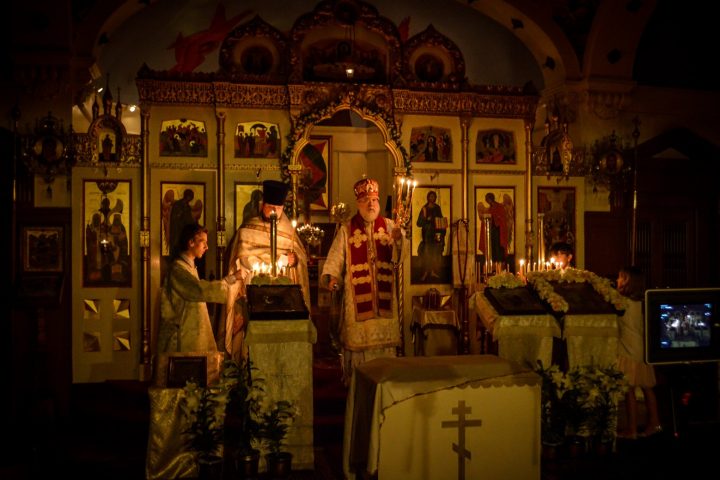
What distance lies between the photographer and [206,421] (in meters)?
6.28

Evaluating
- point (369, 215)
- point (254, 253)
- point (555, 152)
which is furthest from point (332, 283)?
point (555, 152)

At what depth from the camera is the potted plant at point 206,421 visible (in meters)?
6.23

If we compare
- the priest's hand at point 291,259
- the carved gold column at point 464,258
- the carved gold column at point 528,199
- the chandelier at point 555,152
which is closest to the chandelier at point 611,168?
the chandelier at point 555,152

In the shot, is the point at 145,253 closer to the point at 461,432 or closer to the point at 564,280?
the point at 564,280

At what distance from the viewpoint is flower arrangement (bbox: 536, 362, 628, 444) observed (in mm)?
6742

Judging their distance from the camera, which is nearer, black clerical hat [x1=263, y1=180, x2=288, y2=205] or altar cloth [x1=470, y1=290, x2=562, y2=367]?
altar cloth [x1=470, y1=290, x2=562, y2=367]

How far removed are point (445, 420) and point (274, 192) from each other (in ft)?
11.7

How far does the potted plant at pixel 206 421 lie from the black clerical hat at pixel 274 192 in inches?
102

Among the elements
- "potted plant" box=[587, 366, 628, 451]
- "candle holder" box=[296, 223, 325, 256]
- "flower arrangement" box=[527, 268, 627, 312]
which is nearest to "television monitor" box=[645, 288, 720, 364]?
"potted plant" box=[587, 366, 628, 451]

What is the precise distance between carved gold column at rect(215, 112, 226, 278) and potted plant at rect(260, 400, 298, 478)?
12.7 ft

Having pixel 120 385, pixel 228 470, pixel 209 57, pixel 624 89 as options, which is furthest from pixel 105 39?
pixel 624 89

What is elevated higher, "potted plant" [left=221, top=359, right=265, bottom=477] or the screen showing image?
the screen showing image

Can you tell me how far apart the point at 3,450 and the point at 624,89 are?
30.4ft

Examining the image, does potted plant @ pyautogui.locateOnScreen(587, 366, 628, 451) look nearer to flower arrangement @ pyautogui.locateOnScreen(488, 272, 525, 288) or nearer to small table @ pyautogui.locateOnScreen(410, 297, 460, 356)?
flower arrangement @ pyautogui.locateOnScreen(488, 272, 525, 288)
